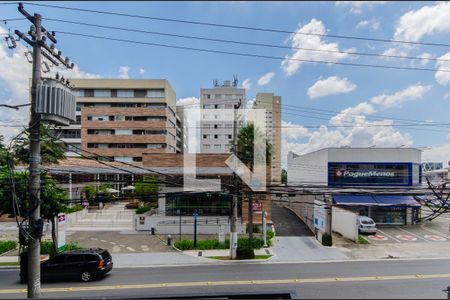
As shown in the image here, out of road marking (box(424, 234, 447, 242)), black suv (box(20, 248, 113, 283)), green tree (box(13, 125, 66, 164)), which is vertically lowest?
road marking (box(424, 234, 447, 242))

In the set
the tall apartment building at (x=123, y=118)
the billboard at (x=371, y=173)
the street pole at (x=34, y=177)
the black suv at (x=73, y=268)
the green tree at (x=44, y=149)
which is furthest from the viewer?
the tall apartment building at (x=123, y=118)

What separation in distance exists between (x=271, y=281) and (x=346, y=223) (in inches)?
521

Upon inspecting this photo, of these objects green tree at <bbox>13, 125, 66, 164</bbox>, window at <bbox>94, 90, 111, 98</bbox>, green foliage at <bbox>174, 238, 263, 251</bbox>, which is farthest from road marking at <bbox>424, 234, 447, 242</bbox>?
window at <bbox>94, 90, 111, 98</bbox>

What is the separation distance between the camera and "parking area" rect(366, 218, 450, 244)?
2644 cm

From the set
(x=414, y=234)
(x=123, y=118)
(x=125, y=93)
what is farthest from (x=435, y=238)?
(x=125, y=93)

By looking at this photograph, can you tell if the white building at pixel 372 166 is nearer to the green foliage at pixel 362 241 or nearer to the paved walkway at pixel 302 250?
the green foliage at pixel 362 241

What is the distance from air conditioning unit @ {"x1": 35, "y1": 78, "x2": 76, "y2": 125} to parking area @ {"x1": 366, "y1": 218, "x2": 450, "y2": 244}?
2368cm

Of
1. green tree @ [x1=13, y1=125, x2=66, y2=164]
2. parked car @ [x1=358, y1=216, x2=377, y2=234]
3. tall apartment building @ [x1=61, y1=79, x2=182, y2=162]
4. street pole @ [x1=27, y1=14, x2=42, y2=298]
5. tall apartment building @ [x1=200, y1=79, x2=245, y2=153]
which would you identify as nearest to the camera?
street pole @ [x1=27, y1=14, x2=42, y2=298]

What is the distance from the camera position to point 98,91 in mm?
59062

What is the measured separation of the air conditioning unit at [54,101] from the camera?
10.1 meters

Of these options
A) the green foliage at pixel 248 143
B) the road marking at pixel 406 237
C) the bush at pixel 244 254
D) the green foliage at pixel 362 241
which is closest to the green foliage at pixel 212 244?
the bush at pixel 244 254

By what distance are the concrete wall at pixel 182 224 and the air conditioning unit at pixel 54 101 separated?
18922 millimetres

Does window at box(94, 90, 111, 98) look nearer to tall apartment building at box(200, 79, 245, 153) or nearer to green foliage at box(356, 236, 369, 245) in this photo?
tall apartment building at box(200, 79, 245, 153)

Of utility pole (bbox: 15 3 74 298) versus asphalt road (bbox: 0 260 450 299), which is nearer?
utility pole (bbox: 15 3 74 298)
